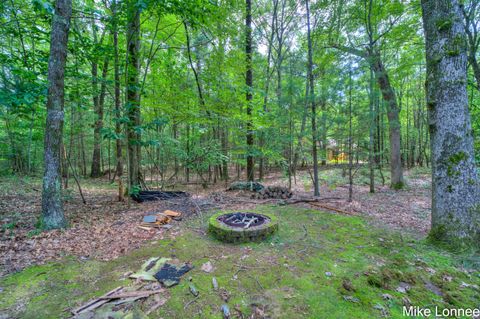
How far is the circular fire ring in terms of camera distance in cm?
406

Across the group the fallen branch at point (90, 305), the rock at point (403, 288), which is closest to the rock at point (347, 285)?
the rock at point (403, 288)

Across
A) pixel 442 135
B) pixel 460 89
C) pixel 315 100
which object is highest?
pixel 315 100

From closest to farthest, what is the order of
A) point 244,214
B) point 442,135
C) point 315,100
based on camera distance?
point 442,135 < point 244,214 < point 315,100

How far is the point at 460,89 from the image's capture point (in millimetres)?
3545

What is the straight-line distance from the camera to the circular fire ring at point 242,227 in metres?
4.06

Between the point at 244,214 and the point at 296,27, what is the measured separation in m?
12.6

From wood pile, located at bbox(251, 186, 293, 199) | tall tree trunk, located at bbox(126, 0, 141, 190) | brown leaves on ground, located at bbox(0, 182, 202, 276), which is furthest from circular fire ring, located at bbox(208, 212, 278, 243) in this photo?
tall tree trunk, located at bbox(126, 0, 141, 190)

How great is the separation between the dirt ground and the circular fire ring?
0.98m

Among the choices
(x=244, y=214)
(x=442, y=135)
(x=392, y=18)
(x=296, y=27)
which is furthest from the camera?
(x=296, y=27)

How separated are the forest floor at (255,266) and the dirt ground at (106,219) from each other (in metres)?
0.03

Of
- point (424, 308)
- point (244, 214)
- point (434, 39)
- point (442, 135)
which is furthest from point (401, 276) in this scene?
point (434, 39)

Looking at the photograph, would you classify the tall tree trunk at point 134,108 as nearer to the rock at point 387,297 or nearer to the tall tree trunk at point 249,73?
the tall tree trunk at point 249,73

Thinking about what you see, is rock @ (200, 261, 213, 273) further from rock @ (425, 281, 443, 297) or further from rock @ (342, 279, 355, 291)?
rock @ (425, 281, 443, 297)

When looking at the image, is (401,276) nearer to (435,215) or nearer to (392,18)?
(435,215)
